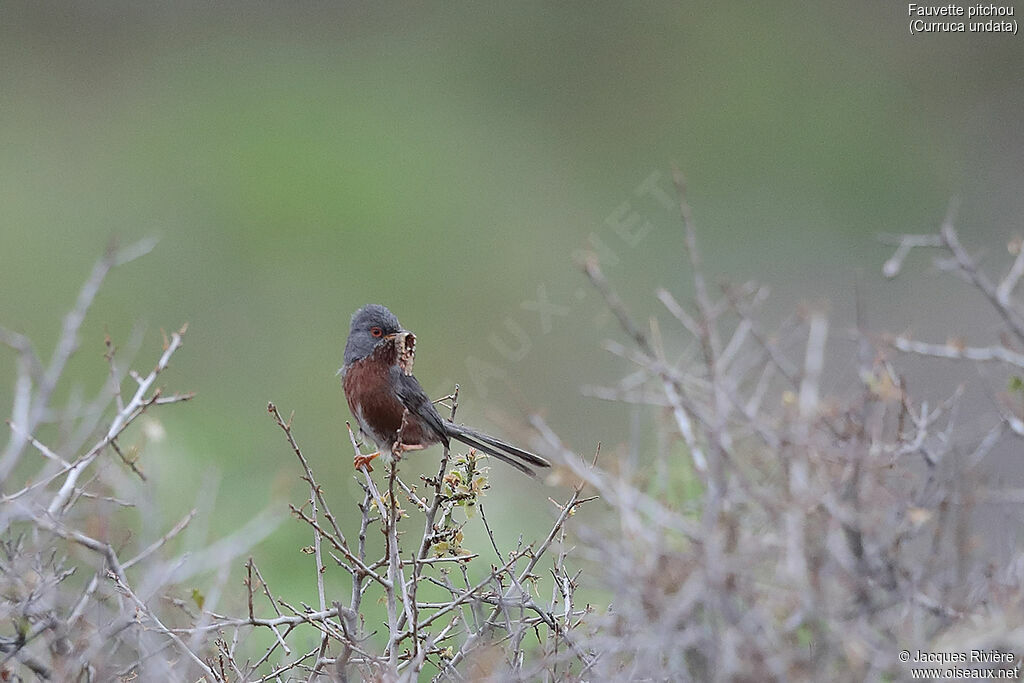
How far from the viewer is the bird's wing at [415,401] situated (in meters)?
4.89

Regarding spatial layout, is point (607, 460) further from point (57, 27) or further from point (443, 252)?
point (57, 27)

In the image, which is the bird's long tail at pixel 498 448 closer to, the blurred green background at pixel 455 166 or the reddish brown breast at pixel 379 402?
the reddish brown breast at pixel 379 402

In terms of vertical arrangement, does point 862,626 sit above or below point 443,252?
below

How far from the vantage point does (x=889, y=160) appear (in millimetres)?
14305

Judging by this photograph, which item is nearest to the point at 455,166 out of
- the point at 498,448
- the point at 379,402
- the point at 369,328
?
the point at 369,328

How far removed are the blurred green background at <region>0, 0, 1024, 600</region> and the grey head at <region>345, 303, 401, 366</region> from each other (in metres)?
5.34

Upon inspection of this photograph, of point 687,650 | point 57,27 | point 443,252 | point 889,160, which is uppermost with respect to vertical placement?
point 57,27

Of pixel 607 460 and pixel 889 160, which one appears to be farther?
pixel 889 160

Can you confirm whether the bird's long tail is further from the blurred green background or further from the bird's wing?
the blurred green background

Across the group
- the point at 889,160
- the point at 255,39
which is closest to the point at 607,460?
the point at 889,160

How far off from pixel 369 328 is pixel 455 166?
1014 centimetres

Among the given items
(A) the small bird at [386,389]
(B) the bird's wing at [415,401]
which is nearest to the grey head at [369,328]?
(A) the small bird at [386,389]

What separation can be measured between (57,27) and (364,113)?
4.57 meters

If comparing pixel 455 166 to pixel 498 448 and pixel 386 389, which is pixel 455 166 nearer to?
pixel 386 389
